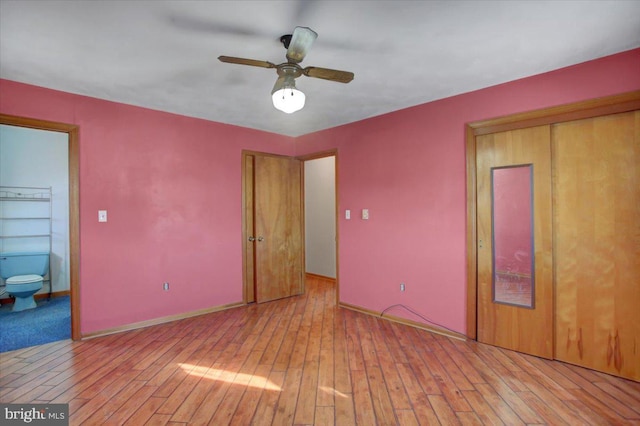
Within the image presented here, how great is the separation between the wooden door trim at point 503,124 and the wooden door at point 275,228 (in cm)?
259

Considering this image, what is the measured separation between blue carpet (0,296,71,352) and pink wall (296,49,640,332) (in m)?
3.28

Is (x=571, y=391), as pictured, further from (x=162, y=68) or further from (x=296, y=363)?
(x=162, y=68)

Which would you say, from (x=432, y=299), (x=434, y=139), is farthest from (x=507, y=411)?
(x=434, y=139)

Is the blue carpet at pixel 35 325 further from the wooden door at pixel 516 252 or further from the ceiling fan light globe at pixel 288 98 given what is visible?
the wooden door at pixel 516 252

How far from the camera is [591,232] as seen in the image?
8.47 feet

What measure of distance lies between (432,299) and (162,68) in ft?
11.1

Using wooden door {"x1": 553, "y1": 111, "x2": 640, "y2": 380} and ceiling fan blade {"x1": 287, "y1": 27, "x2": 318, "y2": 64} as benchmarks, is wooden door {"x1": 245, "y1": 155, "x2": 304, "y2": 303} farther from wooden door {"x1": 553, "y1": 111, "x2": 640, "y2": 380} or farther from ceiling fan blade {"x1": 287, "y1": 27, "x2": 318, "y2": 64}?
wooden door {"x1": 553, "y1": 111, "x2": 640, "y2": 380}

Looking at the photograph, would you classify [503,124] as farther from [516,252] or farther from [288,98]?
[288,98]

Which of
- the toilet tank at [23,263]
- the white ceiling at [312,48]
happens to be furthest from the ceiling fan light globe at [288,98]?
the toilet tank at [23,263]

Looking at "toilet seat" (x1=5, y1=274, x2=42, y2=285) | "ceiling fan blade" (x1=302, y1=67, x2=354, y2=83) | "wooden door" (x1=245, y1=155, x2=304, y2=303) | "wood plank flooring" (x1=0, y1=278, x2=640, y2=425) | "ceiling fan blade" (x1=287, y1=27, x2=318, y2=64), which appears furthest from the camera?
"wooden door" (x1=245, y1=155, x2=304, y2=303)

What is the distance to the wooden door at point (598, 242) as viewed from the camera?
2.41m

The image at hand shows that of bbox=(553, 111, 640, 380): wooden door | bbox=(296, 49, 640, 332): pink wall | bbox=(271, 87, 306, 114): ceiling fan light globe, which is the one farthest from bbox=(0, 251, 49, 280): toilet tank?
bbox=(553, 111, 640, 380): wooden door

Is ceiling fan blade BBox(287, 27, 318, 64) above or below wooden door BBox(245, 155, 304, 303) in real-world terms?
above

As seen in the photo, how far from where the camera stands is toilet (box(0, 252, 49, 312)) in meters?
4.09
